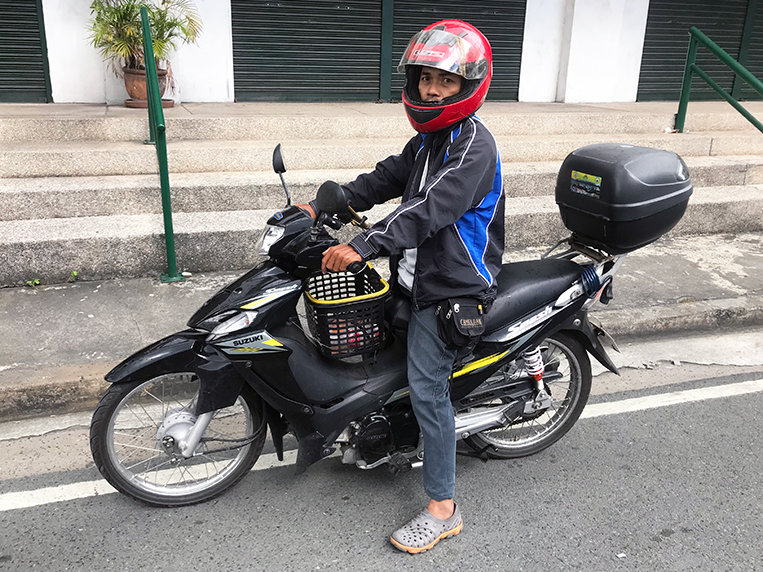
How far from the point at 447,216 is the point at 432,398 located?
0.75 meters

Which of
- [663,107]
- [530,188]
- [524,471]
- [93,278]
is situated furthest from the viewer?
[663,107]

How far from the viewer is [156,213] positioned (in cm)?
560

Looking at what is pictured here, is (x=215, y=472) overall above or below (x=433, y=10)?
below

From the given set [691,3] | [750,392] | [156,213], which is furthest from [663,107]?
[156,213]

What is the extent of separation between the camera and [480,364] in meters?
2.96

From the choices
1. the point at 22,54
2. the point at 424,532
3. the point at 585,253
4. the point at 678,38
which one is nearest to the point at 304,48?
the point at 22,54

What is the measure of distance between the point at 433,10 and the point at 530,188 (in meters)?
3.26

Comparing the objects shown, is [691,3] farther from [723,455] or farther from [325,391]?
[325,391]

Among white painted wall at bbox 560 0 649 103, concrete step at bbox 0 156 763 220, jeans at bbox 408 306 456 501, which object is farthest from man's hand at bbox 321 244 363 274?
white painted wall at bbox 560 0 649 103

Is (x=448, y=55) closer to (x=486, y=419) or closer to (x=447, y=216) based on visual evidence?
(x=447, y=216)

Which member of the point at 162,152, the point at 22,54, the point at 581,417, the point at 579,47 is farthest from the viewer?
the point at 579,47

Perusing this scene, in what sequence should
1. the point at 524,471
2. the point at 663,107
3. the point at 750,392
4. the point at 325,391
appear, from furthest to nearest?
the point at 663,107 < the point at 750,392 < the point at 524,471 < the point at 325,391

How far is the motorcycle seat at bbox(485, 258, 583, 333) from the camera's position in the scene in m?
2.88

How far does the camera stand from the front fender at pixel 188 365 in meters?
2.68
